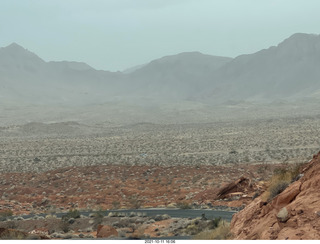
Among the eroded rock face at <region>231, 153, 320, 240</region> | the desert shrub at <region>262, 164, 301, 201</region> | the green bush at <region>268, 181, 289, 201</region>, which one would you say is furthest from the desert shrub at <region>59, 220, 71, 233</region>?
the green bush at <region>268, 181, 289, 201</region>

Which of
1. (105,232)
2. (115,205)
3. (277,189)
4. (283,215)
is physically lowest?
(115,205)

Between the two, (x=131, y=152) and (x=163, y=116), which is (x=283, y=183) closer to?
(x=131, y=152)

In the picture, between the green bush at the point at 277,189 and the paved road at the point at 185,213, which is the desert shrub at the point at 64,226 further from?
the green bush at the point at 277,189

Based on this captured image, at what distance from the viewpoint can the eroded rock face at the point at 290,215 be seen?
13.8 metres

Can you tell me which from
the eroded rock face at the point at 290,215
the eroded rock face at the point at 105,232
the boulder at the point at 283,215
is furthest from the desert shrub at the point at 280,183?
the eroded rock face at the point at 105,232

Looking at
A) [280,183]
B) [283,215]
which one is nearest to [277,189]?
[280,183]

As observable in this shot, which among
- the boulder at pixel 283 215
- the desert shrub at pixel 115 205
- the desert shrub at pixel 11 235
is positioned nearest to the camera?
the boulder at pixel 283 215

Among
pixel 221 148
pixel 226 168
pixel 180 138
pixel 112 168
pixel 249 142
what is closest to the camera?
pixel 226 168

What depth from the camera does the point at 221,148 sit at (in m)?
69.6

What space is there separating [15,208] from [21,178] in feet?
41.8

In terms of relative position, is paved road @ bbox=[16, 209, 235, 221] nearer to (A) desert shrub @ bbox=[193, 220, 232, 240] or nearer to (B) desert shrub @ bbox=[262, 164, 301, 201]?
(B) desert shrub @ bbox=[262, 164, 301, 201]

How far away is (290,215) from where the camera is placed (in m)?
14.6

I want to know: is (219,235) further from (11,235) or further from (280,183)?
(11,235)

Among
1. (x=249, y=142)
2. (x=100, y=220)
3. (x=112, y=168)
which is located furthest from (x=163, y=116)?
(x=100, y=220)
